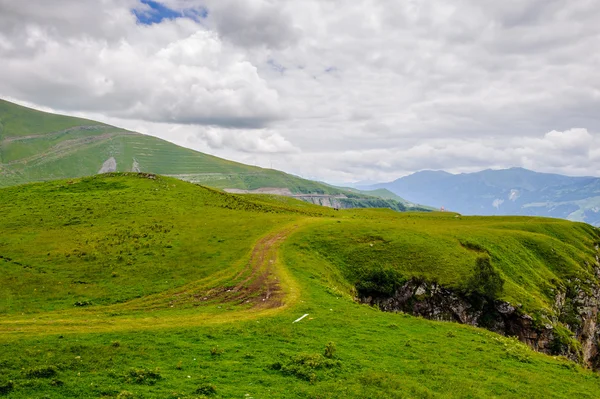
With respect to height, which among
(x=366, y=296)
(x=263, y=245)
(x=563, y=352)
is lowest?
(x=563, y=352)

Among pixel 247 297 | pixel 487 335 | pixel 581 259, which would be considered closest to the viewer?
pixel 487 335

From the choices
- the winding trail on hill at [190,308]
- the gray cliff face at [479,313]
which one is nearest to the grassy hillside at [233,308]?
the winding trail on hill at [190,308]

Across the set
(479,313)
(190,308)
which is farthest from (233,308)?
(479,313)

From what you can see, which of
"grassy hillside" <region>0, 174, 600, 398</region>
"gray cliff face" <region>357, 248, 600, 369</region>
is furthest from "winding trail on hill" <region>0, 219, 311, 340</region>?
"gray cliff face" <region>357, 248, 600, 369</region>

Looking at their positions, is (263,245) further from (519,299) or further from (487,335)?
(519,299)

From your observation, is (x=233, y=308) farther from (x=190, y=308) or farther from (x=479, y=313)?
(x=479, y=313)

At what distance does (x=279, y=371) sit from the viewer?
22344mm

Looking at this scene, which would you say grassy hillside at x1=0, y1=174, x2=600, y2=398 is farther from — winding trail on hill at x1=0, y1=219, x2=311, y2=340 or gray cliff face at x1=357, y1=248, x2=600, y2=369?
gray cliff face at x1=357, y1=248, x2=600, y2=369

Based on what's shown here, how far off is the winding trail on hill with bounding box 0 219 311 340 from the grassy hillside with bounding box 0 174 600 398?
8.1 inches

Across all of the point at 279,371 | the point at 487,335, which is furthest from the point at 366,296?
the point at 279,371

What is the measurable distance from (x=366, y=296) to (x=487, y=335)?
17.4 meters

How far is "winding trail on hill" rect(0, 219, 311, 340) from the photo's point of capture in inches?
1114

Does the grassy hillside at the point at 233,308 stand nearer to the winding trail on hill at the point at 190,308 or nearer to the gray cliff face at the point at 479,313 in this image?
the winding trail on hill at the point at 190,308

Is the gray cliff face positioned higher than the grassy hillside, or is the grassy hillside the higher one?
the grassy hillside
